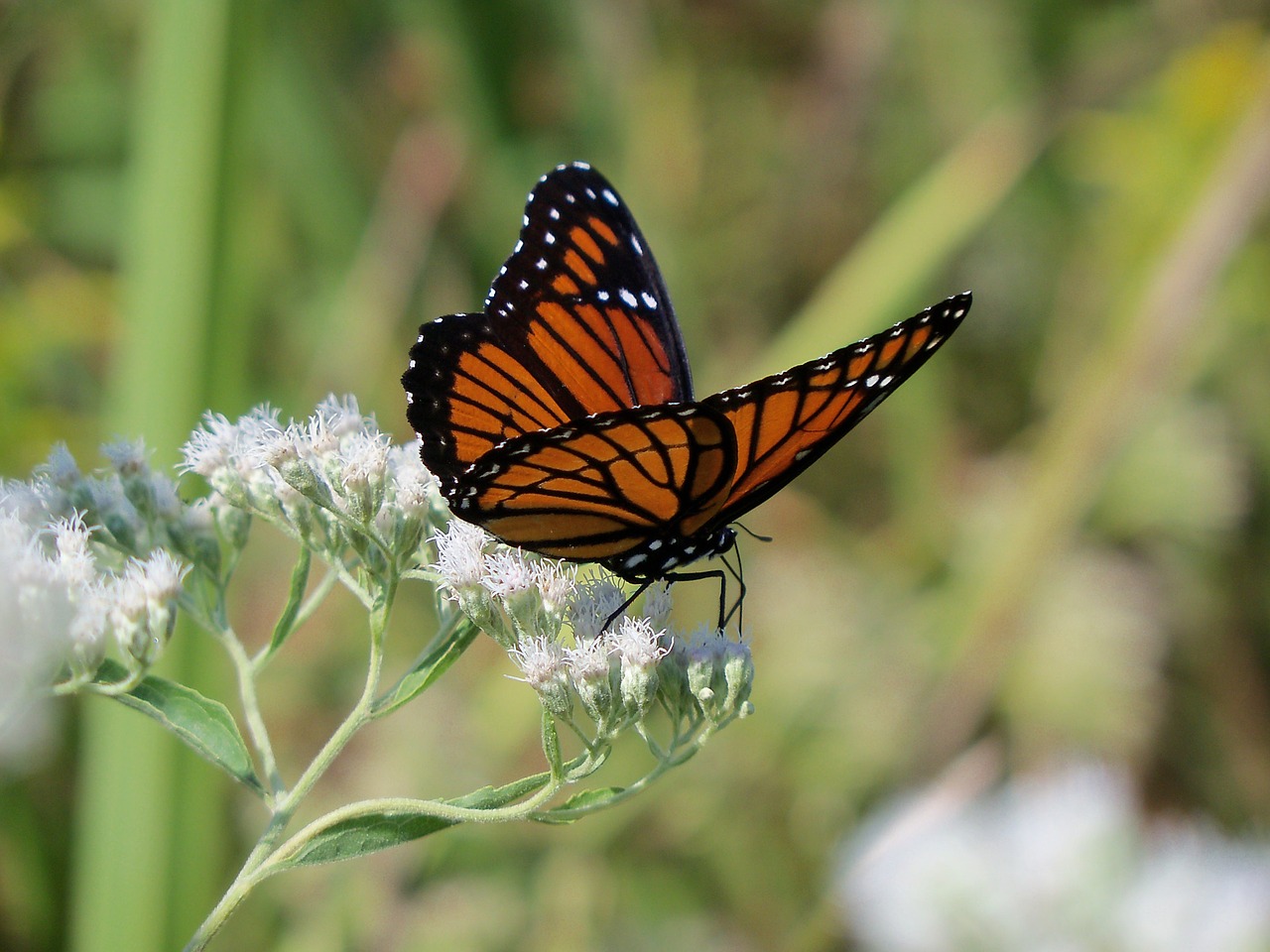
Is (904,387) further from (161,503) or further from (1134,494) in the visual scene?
(161,503)

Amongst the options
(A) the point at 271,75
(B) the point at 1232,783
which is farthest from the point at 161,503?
(B) the point at 1232,783

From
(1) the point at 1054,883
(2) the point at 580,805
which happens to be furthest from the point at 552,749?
(1) the point at 1054,883

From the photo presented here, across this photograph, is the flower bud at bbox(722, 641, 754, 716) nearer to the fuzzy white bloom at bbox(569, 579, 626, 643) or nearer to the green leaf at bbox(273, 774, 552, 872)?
the fuzzy white bloom at bbox(569, 579, 626, 643)

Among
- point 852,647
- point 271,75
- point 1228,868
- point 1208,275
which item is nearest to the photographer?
point 1228,868

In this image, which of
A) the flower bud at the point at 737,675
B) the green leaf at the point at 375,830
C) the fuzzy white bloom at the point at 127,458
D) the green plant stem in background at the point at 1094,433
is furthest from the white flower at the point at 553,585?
the green plant stem in background at the point at 1094,433

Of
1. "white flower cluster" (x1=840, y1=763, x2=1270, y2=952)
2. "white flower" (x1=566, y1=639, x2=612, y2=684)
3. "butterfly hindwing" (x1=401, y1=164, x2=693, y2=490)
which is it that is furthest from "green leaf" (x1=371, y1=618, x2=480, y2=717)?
"white flower cluster" (x1=840, y1=763, x2=1270, y2=952)

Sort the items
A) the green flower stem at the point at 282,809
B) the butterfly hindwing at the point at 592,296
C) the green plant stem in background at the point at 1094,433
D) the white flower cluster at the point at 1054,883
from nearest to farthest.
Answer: the green flower stem at the point at 282,809, the butterfly hindwing at the point at 592,296, the white flower cluster at the point at 1054,883, the green plant stem in background at the point at 1094,433

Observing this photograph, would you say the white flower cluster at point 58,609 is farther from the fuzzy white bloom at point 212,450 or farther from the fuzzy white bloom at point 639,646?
the fuzzy white bloom at point 639,646
